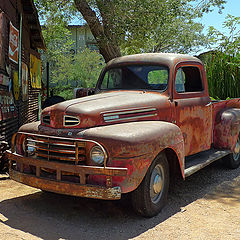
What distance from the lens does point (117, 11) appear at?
10.7 meters

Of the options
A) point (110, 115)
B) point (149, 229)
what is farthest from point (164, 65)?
point (149, 229)

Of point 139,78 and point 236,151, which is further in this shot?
point 236,151

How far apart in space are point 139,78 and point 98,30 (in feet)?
20.8

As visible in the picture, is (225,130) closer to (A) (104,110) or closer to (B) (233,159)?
(B) (233,159)

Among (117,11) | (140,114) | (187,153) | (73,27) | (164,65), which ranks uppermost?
(73,27)

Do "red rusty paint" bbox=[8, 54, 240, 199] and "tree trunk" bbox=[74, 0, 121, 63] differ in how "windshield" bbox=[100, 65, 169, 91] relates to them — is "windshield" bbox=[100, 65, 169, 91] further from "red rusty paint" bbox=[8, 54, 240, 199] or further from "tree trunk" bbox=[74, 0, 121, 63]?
"tree trunk" bbox=[74, 0, 121, 63]

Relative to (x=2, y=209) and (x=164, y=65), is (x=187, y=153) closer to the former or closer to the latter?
(x=164, y=65)

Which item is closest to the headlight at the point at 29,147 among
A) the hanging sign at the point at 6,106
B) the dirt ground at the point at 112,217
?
the dirt ground at the point at 112,217

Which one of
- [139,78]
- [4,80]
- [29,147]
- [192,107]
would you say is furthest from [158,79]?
[4,80]

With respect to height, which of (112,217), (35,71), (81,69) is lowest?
(112,217)

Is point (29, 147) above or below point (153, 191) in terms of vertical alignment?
above

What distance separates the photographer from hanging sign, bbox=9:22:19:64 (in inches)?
296

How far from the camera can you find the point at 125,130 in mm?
3695

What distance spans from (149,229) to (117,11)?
27.2 feet
